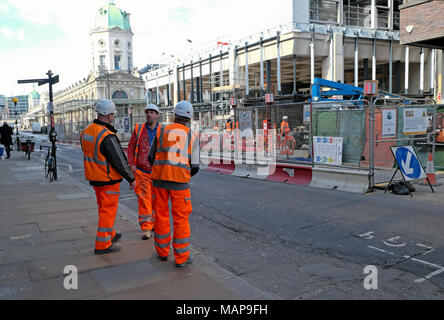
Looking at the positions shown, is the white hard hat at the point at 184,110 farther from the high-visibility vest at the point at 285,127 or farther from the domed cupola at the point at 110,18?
the domed cupola at the point at 110,18

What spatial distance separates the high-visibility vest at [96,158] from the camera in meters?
5.28

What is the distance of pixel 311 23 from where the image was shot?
94.6ft

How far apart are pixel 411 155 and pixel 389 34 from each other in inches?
982

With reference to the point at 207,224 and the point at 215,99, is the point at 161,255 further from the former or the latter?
the point at 215,99

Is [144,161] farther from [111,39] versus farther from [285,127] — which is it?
[111,39]

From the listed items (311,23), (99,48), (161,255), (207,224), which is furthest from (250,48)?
(99,48)

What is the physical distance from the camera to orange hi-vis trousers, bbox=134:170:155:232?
634 centimetres

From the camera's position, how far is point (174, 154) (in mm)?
4855

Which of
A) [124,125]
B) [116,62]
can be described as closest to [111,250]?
[124,125]

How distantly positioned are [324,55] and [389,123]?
18100 millimetres

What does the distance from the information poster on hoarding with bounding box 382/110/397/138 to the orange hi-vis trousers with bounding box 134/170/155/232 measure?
27.3 feet

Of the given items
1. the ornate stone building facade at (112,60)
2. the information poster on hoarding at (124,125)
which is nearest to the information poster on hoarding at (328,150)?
the information poster on hoarding at (124,125)

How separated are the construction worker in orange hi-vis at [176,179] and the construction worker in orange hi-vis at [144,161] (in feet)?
4.61

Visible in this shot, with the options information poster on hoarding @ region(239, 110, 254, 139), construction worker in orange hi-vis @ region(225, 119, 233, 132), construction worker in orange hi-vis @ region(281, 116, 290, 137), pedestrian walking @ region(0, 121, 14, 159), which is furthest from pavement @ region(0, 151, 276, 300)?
pedestrian walking @ region(0, 121, 14, 159)
